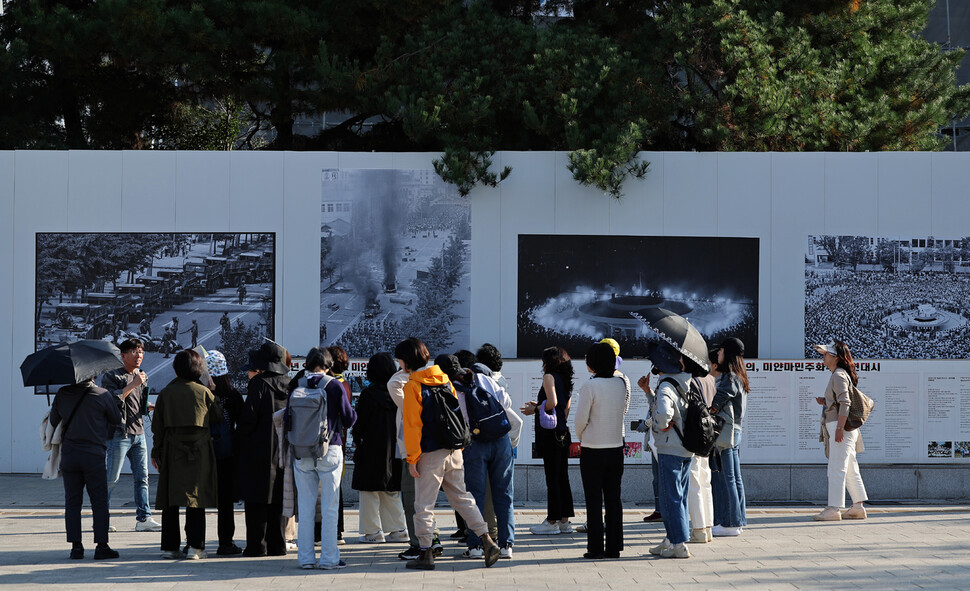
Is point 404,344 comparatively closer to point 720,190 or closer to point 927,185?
point 720,190

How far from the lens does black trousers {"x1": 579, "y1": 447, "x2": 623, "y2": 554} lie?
27.5 feet

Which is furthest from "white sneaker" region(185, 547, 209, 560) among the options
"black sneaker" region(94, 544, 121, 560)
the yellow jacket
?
the yellow jacket

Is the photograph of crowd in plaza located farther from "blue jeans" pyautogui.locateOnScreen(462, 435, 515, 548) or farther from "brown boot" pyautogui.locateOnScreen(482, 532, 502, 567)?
"brown boot" pyautogui.locateOnScreen(482, 532, 502, 567)

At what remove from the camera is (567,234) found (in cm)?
1345

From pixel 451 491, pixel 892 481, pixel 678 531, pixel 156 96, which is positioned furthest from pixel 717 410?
pixel 156 96

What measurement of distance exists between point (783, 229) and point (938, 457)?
11.1 ft

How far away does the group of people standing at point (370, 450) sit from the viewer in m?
8.10

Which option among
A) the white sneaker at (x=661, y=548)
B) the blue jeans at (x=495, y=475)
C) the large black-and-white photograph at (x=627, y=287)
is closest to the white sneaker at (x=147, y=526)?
the blue jeans at (x=495, y=475)

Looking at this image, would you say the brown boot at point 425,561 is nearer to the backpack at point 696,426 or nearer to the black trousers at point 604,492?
the black trousers at point 604,492

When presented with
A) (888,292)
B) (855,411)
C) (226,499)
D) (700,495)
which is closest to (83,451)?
(226,499)

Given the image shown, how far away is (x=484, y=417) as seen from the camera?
27.4 ft

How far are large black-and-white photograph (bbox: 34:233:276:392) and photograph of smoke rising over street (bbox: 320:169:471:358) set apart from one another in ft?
2.68

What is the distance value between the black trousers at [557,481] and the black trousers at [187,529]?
10.2 feet

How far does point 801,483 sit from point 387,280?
566 cm
